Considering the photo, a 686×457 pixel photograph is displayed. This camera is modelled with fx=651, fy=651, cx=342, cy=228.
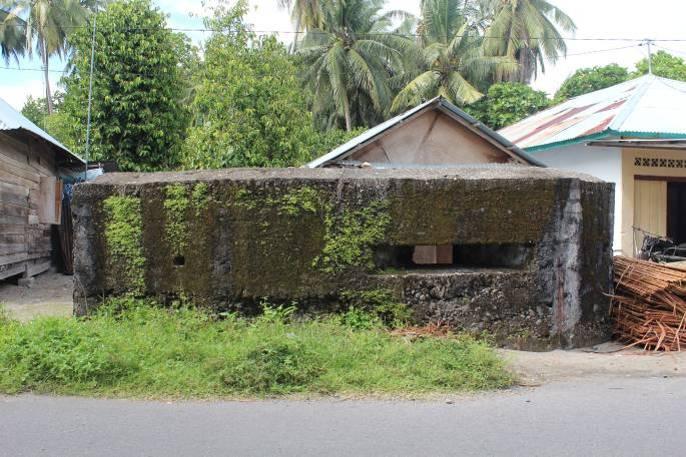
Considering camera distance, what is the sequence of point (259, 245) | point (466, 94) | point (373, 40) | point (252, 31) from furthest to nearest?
point (373, 40), point (466, 94), point (252, 31), point (259, 245)

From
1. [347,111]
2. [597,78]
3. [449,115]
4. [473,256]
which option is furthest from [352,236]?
[597,78]

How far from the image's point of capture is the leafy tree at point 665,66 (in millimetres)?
24812

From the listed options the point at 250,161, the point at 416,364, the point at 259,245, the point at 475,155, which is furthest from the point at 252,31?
the point at 416,364

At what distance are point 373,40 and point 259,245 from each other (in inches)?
871

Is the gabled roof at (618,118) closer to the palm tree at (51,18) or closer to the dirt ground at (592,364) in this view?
the dirt ground at (592,364)

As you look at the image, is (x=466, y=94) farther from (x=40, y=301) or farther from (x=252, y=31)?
Result: (x=40, y=301)

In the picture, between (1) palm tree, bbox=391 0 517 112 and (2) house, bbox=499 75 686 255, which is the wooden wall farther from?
(1) palm tree, bbox=391 0 517 112

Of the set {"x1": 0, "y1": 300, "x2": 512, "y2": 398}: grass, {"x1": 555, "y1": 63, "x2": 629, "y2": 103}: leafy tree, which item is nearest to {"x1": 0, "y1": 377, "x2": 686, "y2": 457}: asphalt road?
{"x1": 0, "y1": 300, "x2": 512, "y2": 398}: grass

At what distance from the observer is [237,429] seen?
4.41 metres

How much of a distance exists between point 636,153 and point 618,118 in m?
0.88

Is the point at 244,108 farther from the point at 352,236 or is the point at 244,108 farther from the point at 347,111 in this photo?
the point at 347,111

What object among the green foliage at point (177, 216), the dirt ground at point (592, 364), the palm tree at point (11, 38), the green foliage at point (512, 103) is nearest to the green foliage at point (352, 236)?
the green foliage at point (177, 216)

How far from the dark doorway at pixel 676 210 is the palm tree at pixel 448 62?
37.0 feet

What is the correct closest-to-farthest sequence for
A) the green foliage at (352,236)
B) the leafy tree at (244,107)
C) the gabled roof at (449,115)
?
the green foliage at (352,236)
the gabled roof at (449,115)
the leafy tree at (244,107)
